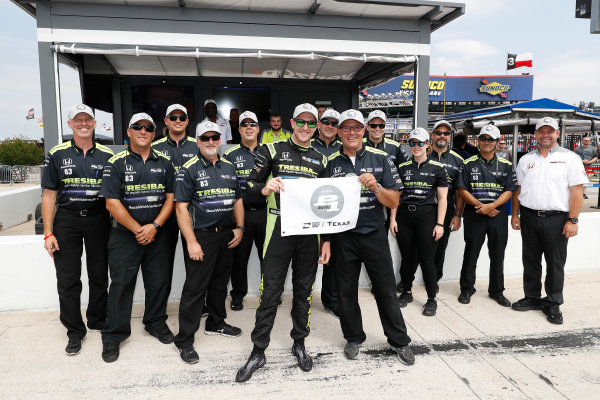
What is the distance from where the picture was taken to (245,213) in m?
4.30

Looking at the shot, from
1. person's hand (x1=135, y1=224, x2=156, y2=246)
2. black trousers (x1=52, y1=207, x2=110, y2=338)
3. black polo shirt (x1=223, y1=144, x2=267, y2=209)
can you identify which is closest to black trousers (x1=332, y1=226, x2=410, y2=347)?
black polo shirt (x1=223, y1=144, x2=267, y2=209)

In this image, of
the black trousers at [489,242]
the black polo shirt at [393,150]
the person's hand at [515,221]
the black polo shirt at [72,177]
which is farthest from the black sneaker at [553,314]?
the black polo shirt at [72,177]

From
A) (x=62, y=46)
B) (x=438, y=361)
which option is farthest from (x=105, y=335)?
(x=62, y=46)

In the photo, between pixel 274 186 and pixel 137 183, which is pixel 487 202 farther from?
pixel 137 183

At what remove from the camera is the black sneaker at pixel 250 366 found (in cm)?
296

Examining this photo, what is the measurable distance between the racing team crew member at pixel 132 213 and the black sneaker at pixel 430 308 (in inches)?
112

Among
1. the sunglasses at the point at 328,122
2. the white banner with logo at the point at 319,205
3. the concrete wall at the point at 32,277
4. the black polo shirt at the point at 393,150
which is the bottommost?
the concrete wall at the point at 32,277

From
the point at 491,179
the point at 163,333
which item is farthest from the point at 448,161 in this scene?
the point at 163,333

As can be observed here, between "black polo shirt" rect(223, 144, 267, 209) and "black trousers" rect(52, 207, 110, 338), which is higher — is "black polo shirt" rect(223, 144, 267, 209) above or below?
above

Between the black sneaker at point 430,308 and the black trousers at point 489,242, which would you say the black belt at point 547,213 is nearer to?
the black trousers at point 489,242

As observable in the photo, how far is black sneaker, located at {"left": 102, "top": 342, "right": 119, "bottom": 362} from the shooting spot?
3254 millimetres

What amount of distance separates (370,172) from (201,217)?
1488mm

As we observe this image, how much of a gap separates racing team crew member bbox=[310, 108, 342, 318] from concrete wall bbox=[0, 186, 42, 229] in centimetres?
858

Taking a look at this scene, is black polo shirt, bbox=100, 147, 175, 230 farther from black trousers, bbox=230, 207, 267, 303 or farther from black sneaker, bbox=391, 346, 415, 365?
black sneaker, bbox=391, 346, 415, 365
